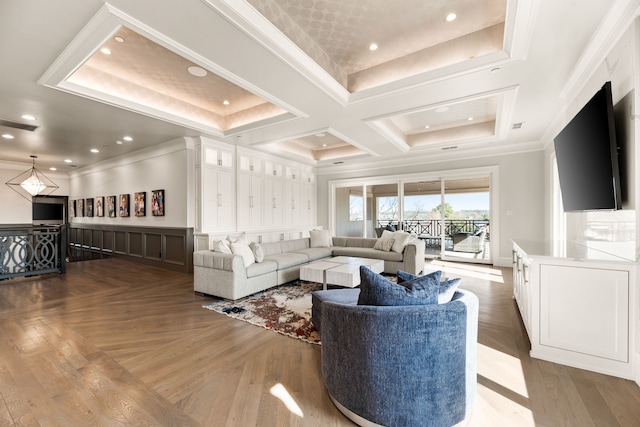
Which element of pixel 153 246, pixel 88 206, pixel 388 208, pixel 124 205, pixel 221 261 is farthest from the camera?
pixel 88 206

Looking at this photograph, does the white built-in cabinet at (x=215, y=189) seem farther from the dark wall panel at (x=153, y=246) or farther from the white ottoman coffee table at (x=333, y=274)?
the white ottoman coffee table at (x=333, y=274)

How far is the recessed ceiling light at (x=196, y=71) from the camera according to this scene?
3594mm

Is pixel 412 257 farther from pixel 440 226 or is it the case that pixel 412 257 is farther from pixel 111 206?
A: pixel 111 206

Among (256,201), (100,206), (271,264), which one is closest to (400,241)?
(271,264)

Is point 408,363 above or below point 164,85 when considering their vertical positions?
below

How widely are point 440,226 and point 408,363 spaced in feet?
20.9

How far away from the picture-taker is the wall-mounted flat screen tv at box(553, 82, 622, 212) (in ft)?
7.09

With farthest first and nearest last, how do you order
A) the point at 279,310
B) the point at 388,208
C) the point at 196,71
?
1. the point at 388,208
2. the point at 196,71
3. the point at 279,310

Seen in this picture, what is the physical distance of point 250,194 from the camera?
6.75m

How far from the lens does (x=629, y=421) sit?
1613 millimetres

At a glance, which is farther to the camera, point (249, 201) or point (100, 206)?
point (100, 206)

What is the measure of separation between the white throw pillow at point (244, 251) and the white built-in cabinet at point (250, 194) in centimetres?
170

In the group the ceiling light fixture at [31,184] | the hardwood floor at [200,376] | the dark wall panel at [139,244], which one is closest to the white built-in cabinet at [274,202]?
the dark wall panel at [139,244]

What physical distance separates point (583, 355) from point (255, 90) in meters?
4.12
